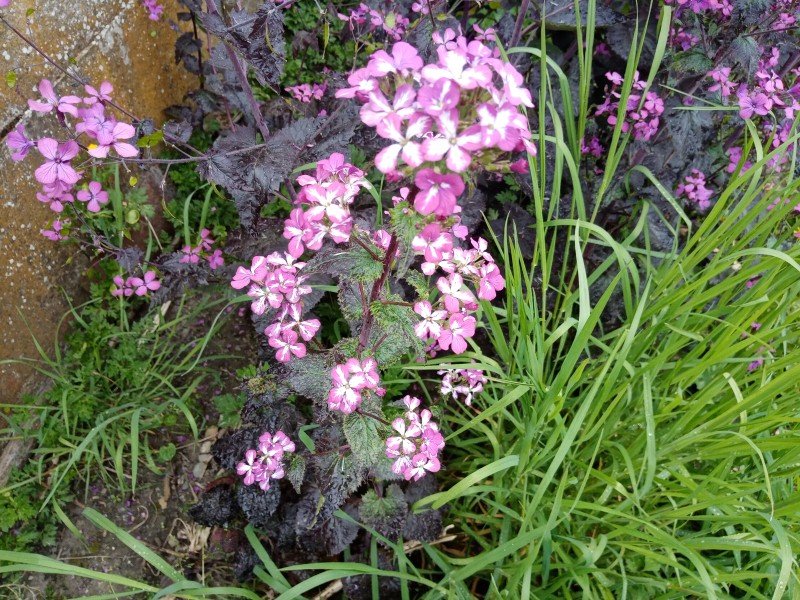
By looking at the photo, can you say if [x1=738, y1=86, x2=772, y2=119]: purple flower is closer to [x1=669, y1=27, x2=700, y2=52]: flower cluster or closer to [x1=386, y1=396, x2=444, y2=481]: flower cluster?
[x1=669, y1=27, x2=700, y2=52]: flower cluster

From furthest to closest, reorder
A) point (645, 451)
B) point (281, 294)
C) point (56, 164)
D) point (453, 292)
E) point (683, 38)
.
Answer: point (683, 38)
point (645, 451)
point (56, 164)
point (281, 294)
point (453, 292)

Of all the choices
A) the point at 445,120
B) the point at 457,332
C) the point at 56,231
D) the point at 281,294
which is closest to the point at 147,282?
the point at 56,231

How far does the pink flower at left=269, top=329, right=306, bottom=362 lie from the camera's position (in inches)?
47.1

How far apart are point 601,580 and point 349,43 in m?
1.95

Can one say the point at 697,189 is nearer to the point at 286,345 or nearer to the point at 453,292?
the point at 453,292

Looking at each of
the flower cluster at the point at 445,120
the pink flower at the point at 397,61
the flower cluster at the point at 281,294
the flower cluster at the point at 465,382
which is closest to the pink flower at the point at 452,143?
the flower cluster at the point at 445,120

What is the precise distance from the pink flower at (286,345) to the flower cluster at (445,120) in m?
0.44

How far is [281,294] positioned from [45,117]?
3.53 feet

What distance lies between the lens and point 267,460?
1343 mm

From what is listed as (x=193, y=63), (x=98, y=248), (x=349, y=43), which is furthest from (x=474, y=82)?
(x=349, y=43)

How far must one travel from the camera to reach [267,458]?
4.41ft

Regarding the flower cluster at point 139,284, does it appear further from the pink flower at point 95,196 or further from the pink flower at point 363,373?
the pink flower at point 363,373

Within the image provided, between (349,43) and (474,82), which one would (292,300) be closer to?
(474,82)

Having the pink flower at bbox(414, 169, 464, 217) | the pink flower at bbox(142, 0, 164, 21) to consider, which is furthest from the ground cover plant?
the pink flower at bbox(142, 0, 164, 21)
